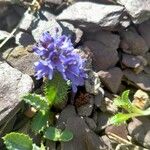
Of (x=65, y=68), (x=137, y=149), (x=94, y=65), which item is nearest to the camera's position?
(x=65, y=68)

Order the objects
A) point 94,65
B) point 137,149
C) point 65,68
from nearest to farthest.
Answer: point 65,68
point 137,149
point 94,65

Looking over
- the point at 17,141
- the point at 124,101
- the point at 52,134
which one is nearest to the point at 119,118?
the point at 124,101

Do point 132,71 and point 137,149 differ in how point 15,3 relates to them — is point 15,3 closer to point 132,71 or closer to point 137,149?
point 132,71

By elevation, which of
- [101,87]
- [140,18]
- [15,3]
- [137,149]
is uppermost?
[15,3]

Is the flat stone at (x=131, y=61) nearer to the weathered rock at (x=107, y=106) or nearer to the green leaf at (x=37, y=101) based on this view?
the weathered rock at (x=107, y=106)

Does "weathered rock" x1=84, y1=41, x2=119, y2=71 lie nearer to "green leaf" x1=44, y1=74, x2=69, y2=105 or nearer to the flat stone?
the flat stone

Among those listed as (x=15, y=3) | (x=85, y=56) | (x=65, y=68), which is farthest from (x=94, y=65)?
(x=15, y=3)

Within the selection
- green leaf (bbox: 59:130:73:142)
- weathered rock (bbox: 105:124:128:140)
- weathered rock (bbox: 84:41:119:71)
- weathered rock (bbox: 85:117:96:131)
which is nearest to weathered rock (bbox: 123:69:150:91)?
weathered rock (bbox: 84:41:119:71)
